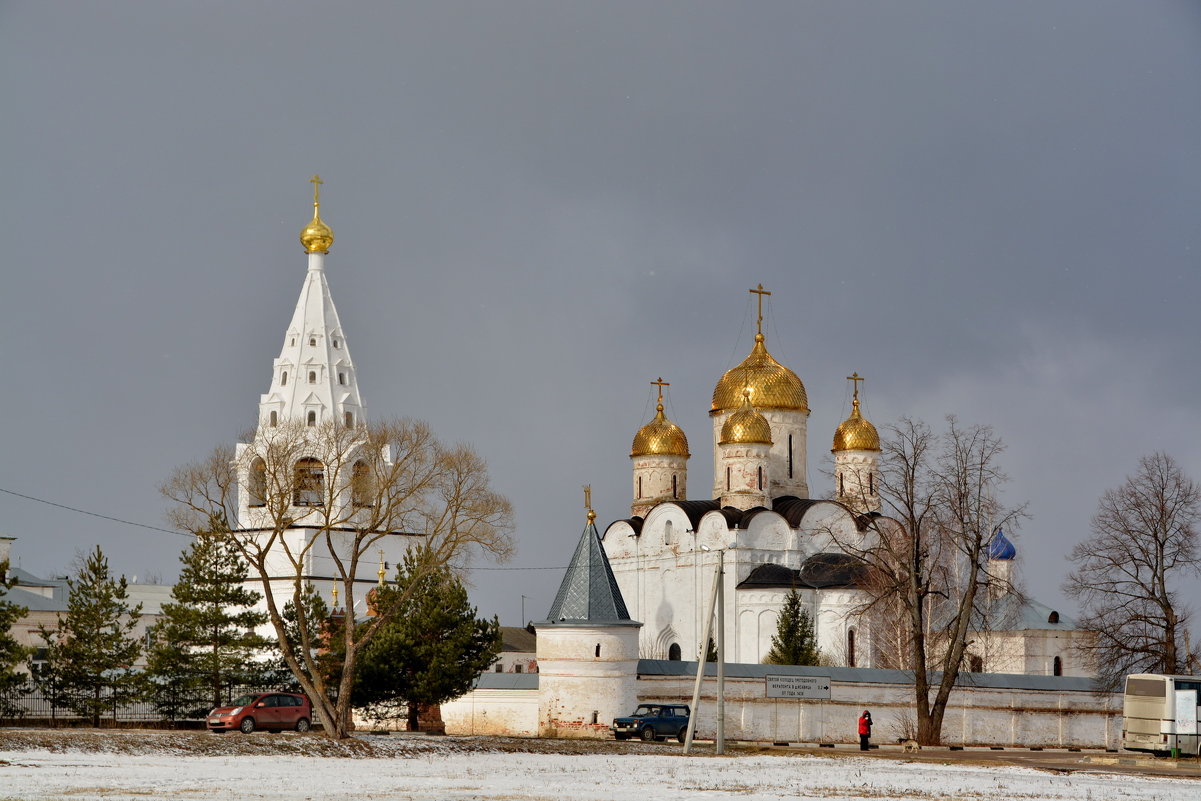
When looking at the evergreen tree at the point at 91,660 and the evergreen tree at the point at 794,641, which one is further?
the evergreen tree at the point at 794,641

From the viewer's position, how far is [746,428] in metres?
60.7

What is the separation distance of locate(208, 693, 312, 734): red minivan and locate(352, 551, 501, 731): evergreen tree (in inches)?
93.3

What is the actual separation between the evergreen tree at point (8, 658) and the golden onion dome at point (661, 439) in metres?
34.2

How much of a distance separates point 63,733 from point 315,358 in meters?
26.9

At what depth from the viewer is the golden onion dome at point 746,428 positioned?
60.8 meters

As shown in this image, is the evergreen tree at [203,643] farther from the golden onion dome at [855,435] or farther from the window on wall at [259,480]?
the golden onion dome at [855,435]

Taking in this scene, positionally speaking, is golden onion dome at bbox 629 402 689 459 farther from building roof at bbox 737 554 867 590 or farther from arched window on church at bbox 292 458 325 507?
arched window on church at bbox 292 458 325 507

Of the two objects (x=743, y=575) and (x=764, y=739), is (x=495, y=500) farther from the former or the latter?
(x=743, y=575)

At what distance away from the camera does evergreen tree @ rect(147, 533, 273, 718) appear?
35.9m

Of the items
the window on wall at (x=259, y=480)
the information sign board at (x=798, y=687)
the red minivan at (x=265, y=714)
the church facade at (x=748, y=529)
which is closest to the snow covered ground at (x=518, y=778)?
the red minivan at (x=265, y=714)

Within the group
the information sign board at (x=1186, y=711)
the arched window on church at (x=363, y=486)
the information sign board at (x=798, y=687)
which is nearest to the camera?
the information sign board at (x=1186, y=711)

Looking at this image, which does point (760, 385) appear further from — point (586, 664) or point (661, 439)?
point (586, 664)

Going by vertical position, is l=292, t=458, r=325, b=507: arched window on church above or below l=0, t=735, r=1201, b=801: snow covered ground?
above

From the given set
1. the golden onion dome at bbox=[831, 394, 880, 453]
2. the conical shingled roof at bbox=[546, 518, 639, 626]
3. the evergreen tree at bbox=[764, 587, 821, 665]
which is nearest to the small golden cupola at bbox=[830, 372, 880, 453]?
the golden onion dome at bbox=[831, 394, 880, 453]
